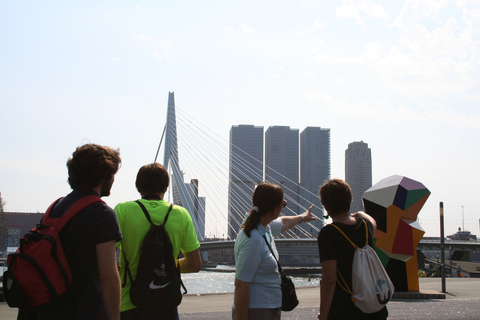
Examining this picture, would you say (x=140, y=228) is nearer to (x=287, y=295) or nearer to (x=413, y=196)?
(x=287, y=295)

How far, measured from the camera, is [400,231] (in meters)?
8.74

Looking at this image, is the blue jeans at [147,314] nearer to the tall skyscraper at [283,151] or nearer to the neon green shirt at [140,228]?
the neon green shirt at [140,228]

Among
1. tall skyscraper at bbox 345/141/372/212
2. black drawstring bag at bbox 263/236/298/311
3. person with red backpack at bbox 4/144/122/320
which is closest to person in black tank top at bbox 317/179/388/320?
black drawstring bag at bbox 263/236/298/311

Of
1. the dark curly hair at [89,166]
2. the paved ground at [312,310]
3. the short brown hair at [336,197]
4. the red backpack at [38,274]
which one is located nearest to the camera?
the red backpack at [38,274]

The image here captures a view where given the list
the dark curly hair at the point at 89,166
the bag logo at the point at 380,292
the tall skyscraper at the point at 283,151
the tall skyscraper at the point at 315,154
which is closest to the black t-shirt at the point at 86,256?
the dark curly hair at the point at 89,166

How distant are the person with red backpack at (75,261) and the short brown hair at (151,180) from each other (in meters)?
0.58

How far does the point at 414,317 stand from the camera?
571 centimetres

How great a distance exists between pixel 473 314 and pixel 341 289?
435 cm

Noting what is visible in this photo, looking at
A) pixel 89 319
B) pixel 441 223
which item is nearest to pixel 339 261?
pixel 89 319

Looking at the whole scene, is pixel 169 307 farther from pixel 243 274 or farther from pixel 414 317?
pixel 414 317

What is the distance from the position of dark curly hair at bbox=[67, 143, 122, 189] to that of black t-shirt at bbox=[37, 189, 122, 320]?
16cm

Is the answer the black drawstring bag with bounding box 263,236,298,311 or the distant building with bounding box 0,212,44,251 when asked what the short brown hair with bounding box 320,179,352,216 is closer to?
the black drawstring bag with bounding box 263,236,298,311

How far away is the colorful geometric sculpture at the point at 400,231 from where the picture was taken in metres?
8.70

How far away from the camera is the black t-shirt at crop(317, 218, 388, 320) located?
7.97 ft
